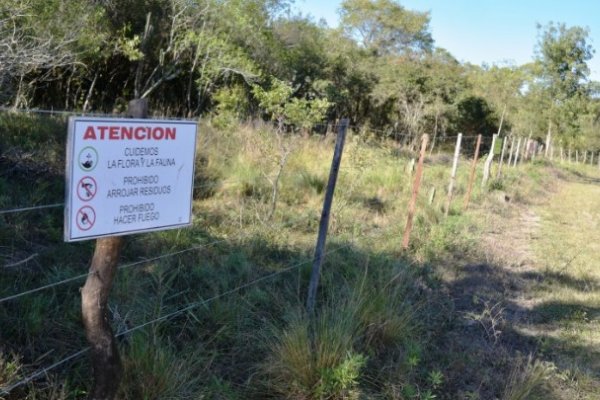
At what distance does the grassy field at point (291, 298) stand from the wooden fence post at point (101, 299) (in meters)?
0.31

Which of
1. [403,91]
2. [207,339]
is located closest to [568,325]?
[207,339]

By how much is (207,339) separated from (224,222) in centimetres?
297

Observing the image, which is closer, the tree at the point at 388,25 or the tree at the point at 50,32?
the tree at the point at 50,32

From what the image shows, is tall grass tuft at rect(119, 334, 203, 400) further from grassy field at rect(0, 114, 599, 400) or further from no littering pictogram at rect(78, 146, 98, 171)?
no littering pictogram at rect(78, 146, 98, 171)

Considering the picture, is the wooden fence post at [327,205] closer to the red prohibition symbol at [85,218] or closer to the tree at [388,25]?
the red prohibition symbol at [85,218]

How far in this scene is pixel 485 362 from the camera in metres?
4.44

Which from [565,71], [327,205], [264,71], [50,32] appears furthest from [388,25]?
[327,205]

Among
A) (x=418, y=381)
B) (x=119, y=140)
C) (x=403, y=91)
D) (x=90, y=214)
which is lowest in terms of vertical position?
(x=418, y=381)

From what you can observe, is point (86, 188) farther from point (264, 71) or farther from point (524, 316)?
point (264, 71)

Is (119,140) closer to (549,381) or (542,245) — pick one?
(549,381)

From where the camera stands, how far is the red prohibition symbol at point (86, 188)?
244 cm

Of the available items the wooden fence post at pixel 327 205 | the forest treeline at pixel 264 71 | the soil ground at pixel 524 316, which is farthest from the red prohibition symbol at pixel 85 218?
the forest treeline at pixel 264 71

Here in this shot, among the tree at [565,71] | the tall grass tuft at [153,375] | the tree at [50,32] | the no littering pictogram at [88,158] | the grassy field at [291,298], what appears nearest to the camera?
the no littering pictogram at [88,158]

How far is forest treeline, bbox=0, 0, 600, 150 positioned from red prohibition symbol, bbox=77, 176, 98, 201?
4.10 m
